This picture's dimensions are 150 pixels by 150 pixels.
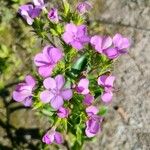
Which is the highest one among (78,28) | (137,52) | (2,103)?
(78,28)

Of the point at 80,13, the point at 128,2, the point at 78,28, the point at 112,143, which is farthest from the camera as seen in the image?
the point at 128,2

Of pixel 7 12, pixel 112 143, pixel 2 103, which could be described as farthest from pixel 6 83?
pixel 112 143

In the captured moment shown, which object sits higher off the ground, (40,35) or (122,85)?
(40,35)

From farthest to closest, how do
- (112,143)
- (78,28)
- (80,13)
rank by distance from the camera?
1. (112,143)
2. (80,13)
3. (78,28)

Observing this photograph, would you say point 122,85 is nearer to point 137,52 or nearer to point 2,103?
point 137,52

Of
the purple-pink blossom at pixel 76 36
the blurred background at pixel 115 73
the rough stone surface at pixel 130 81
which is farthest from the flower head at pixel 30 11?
the blurred background at pixel 115 73

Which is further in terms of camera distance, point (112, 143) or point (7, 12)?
point (7, 12)
